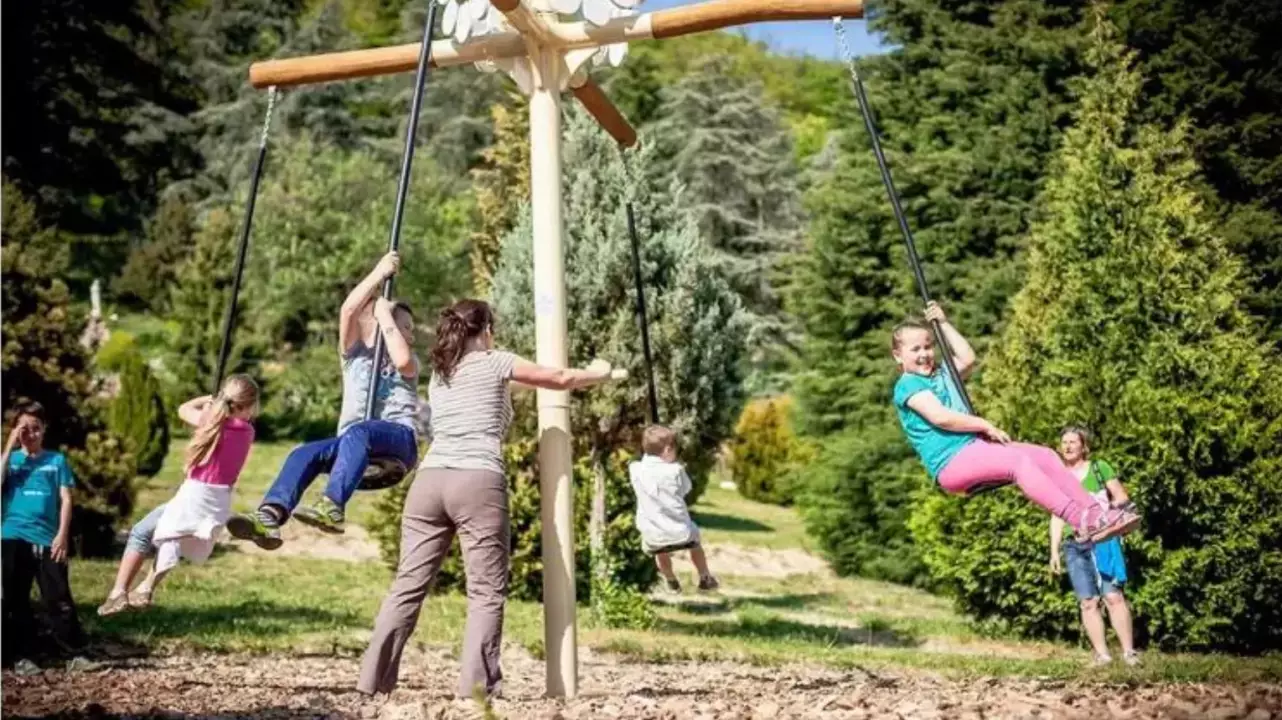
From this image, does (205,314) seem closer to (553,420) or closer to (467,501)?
(553,420)

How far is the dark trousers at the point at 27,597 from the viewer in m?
9.02

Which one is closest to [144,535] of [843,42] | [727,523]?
[843,42]

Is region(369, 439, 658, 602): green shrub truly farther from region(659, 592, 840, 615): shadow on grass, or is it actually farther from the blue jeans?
the blue jeans

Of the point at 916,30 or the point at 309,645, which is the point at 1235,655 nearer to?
the point at 309,645

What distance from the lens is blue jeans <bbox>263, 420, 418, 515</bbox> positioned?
6.15 metres

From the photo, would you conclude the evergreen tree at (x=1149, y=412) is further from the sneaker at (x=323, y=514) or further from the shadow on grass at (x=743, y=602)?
the sneaker at (x=323, y=514)

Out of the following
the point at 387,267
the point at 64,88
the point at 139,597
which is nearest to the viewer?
the point at 387,267

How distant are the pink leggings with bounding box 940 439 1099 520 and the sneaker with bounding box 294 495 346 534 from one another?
287 cm

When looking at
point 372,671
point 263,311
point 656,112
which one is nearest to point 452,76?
point 656,112

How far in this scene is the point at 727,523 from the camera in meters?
25.6

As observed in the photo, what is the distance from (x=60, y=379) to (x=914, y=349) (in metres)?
10.5

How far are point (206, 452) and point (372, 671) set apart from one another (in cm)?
203

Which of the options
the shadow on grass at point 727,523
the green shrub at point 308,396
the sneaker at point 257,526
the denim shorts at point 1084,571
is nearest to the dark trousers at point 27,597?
the sneaker at point 257,526

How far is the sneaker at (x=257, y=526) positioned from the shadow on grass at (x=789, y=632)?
266 inches
